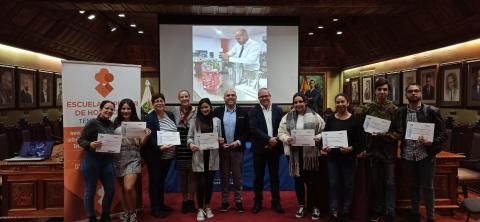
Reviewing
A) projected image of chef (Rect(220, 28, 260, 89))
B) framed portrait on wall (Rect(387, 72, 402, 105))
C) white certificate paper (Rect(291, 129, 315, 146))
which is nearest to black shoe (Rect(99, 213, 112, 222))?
white certificate paper (Rect(291, 129, 315, 146))

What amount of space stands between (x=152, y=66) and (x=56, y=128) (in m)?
4.20

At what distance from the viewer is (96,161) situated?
3.66 metres

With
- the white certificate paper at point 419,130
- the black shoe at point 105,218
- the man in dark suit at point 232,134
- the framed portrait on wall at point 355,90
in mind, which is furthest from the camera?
the framed portrait on wall at point 355,90

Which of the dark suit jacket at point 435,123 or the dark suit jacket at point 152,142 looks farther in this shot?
the dark suit jacket at point 152,142

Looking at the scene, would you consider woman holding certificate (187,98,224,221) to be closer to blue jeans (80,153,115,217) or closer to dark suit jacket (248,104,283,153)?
dark suit jacket (248,104,283,153)

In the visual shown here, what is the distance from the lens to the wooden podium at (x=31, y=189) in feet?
13.2

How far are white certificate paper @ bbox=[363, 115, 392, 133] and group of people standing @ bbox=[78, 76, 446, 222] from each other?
0.19ft

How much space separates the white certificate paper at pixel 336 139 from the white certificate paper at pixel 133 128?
191 centimetres

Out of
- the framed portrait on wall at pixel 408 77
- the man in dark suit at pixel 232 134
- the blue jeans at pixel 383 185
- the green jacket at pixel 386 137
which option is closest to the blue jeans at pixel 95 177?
Answer: the man in dark suit at pixel 232 134

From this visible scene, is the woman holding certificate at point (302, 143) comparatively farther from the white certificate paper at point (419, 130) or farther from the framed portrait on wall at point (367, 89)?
the framed portrait on wall at point (367, 89)

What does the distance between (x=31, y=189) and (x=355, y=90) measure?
9375 mm

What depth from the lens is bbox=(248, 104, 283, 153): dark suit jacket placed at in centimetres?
423

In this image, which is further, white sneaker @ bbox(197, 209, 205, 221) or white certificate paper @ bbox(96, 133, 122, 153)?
white sneaker @ bbox(197, 209, 205, 221)

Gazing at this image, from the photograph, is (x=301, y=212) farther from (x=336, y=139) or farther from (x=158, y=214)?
(x=158, y=214)
